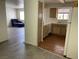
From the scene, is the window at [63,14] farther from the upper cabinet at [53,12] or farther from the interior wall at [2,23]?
the interior wall at [2,23]

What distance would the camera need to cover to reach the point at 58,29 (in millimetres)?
7387

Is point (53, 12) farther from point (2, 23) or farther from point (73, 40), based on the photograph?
point (73, 40)

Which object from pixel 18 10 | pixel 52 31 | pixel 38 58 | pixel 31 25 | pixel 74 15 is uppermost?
pixel 18 10

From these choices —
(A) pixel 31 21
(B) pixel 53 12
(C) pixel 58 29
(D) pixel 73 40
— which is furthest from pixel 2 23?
(B) pixel 53 12

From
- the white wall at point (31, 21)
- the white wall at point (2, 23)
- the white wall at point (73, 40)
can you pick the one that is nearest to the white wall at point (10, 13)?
the white wall at point (2, 23)

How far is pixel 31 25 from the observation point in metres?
4.84

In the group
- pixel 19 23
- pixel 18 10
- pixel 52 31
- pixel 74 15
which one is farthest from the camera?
pixel 18 10

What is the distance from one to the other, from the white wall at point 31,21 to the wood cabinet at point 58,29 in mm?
2975

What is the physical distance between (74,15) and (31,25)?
216cm

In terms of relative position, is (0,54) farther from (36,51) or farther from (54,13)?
(54,13)

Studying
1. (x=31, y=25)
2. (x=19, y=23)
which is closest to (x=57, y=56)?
(x=31, y=25)

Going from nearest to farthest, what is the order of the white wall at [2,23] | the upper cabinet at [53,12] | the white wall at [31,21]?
1. the white wall at [31,21]
2. the white wall at [2,23]
3. the upper cabinet at [53,12]

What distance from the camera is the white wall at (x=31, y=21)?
4.62 metres

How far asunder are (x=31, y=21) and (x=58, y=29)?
10.2 feet
